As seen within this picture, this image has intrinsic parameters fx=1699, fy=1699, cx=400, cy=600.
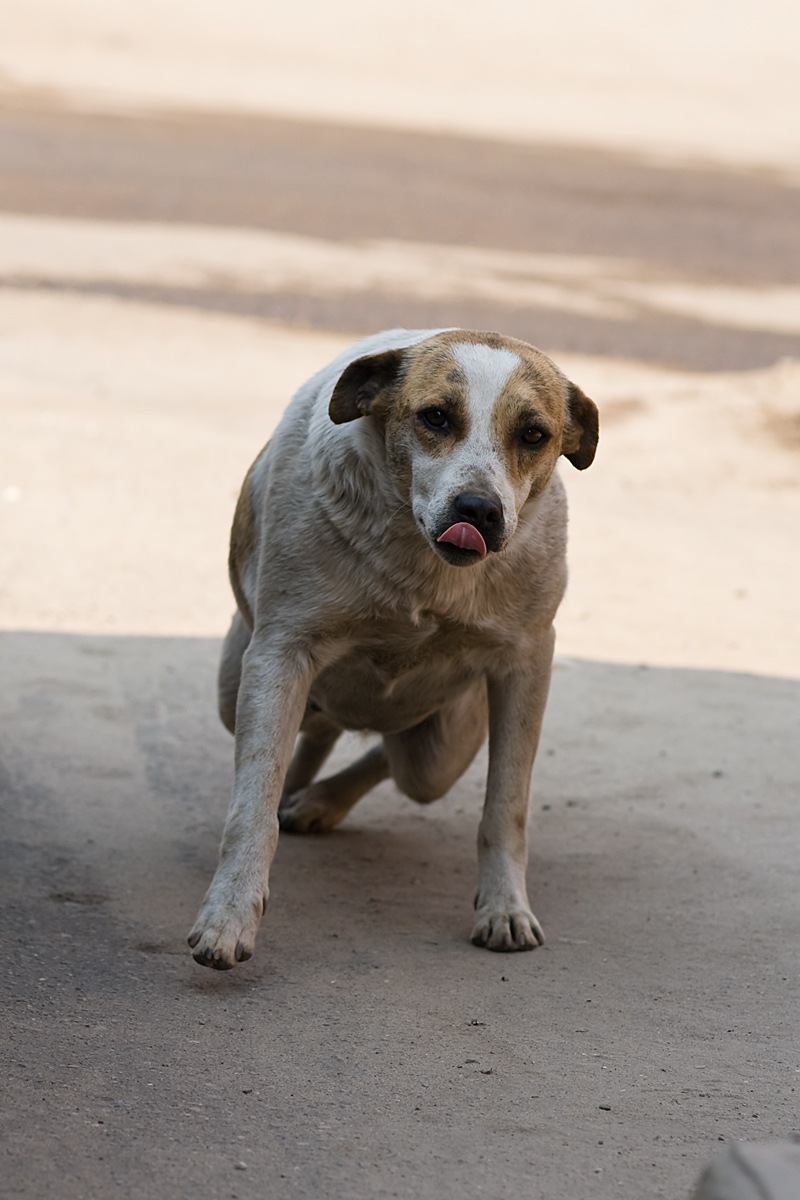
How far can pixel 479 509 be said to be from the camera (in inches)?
147

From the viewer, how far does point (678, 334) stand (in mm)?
15766

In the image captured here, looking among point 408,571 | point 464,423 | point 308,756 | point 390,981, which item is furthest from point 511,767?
point 308,756

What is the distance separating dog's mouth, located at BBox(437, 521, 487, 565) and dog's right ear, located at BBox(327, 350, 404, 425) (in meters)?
0.49

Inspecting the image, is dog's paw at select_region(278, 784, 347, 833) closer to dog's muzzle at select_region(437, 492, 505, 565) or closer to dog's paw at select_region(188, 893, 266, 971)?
dog's paw at select_region(188, 893, 266, 971)

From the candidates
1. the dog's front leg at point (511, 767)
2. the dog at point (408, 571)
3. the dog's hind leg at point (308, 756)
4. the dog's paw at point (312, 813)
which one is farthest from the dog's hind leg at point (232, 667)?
the dog's front leg at point (511, 767)

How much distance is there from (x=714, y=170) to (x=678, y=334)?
465 inches

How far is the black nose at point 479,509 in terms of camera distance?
12.3ft

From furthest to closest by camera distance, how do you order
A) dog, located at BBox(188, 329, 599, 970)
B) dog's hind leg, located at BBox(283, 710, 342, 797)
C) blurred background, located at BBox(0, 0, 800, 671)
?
1. blurred background, located at BBox(0, 0, 800, 671)
2. dog's hind leg, located at BBox(283, 710, 342, 797)
3. dog, located at BBox(188, 329, 599, 970)

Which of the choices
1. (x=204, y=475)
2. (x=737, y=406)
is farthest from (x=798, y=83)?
(x=204, y=475)

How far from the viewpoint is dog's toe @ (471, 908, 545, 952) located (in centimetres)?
420

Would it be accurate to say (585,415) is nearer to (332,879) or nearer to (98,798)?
(332,879)

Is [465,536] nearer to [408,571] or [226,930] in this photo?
[408,571]

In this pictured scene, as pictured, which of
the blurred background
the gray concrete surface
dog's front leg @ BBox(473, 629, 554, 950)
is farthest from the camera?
the blurred background

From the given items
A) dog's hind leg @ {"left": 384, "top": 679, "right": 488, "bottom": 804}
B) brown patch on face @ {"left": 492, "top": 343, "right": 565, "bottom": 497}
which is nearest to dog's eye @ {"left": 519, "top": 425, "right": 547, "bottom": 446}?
brown patch on face @ {"left": 492, "top": 343, "right": 565, "bottom": 497}
